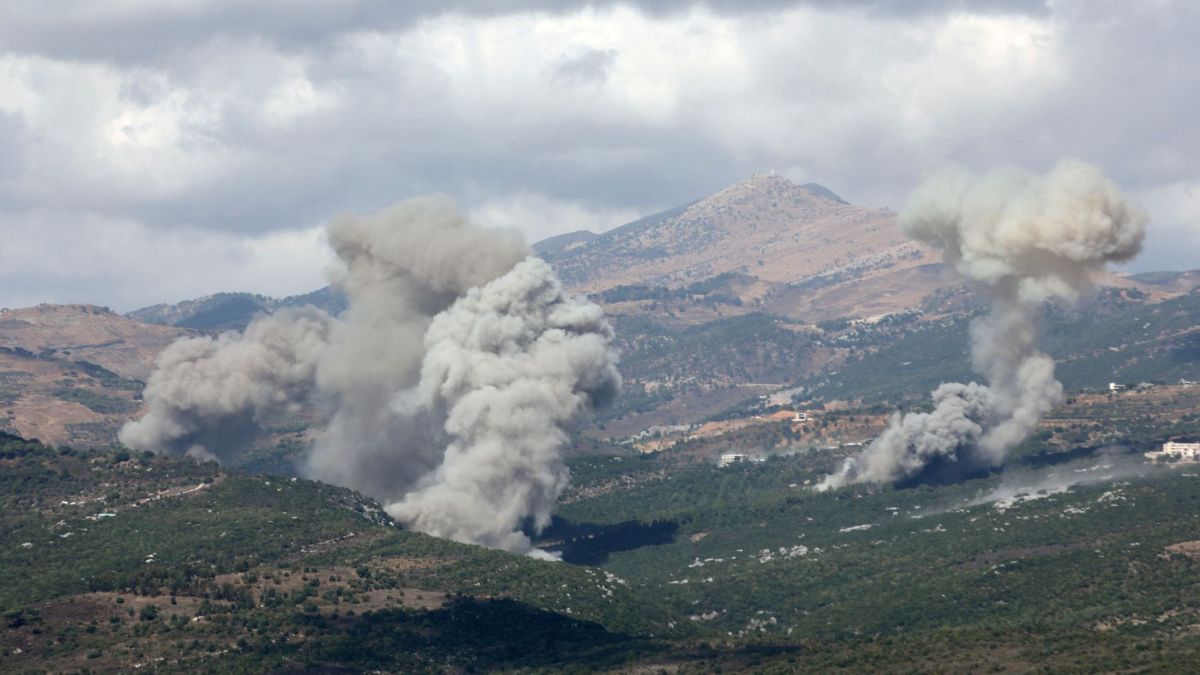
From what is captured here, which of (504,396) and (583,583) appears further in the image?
(504,396)

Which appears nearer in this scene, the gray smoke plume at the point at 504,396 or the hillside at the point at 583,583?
the hillside at the point at 583,583

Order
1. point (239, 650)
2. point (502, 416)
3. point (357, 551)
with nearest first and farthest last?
point (239, 650) < point (357, 551) < point (502, 416)

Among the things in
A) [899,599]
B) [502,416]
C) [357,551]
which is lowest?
[899,599]

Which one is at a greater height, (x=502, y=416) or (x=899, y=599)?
(x=502, y=416)

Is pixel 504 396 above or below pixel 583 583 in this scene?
above

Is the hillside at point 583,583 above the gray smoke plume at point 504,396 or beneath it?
beneath

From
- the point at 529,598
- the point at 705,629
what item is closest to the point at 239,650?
the point at 529,598

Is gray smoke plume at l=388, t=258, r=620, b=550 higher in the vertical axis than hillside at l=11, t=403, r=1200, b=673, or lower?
higher

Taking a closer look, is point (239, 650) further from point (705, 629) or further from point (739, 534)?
point (739, 534)

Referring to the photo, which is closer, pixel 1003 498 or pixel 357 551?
pixel 357 551

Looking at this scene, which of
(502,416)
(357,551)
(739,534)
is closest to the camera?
(357,551)

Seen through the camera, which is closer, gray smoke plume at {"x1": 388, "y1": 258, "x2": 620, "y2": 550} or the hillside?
the hillside
